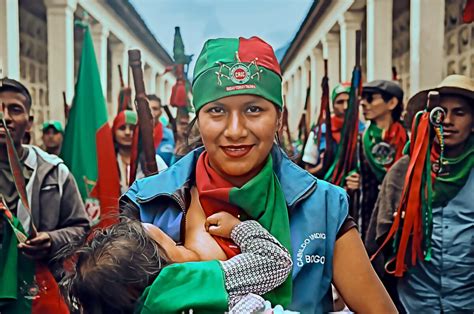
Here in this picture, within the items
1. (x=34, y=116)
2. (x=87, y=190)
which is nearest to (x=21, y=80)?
(x=34, y=116)

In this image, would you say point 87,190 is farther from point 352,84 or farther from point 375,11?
point 375,11

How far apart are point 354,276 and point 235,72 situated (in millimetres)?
383

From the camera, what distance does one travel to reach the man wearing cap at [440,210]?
204cm

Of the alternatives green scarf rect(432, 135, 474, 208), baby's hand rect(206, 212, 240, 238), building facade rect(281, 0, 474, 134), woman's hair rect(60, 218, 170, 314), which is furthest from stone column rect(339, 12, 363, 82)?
woman's hair rect(60, 218, 170, 314)

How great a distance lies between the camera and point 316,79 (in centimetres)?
231

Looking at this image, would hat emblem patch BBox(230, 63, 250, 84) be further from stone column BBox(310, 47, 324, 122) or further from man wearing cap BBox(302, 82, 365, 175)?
man wearing cap BBox(302, 82, 365, 175)

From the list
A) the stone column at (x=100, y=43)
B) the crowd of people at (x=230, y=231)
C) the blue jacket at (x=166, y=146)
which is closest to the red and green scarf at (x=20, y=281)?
the blue jacket at (x=166, y=146)

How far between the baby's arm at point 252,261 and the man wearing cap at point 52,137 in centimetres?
138

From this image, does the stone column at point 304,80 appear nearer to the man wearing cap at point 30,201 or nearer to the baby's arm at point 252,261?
the man wearing cap at point 30,201

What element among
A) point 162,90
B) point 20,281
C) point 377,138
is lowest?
point 20,281

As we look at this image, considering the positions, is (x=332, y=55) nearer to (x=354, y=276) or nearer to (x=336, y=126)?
(x=336, y=126)

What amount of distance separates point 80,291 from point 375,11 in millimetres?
1787

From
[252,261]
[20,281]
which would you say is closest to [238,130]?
[252,261]

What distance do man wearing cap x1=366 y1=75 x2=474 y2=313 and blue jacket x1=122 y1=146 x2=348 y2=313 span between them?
99cm
